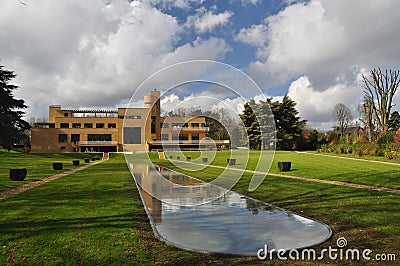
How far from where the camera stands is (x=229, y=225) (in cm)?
792

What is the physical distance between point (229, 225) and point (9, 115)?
45059mm

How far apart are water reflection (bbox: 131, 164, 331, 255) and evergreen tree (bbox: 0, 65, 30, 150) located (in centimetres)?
3510

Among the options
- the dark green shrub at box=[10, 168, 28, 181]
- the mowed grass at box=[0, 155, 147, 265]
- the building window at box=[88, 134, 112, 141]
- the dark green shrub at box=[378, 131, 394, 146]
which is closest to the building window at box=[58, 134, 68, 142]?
the building window at box=[88, 134, 112, 141]

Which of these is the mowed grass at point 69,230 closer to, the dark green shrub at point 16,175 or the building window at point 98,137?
the dark green shrub at point 16,175

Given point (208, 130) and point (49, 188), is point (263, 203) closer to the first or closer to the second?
point (49, 188)

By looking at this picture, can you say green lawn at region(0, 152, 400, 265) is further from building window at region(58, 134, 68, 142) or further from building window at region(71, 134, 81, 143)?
building window at region(58, 134, 68, 142)

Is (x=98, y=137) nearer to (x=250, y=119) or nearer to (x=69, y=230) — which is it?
(x=250, y=119)

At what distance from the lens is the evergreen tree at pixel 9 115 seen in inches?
1576

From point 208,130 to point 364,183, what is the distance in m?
13.3

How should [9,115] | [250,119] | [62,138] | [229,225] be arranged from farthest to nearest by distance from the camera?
[62,138] → [9,115] → [250,119] → [229,225]

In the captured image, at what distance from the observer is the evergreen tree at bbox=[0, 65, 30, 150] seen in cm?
4003

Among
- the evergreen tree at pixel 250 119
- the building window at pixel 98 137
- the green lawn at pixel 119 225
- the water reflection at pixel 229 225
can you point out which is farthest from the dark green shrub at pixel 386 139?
the building window at pixel 98 137

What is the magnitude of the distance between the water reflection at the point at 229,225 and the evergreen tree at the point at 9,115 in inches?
1382

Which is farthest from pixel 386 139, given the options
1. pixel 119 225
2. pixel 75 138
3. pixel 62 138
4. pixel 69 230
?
pixel 62 138
